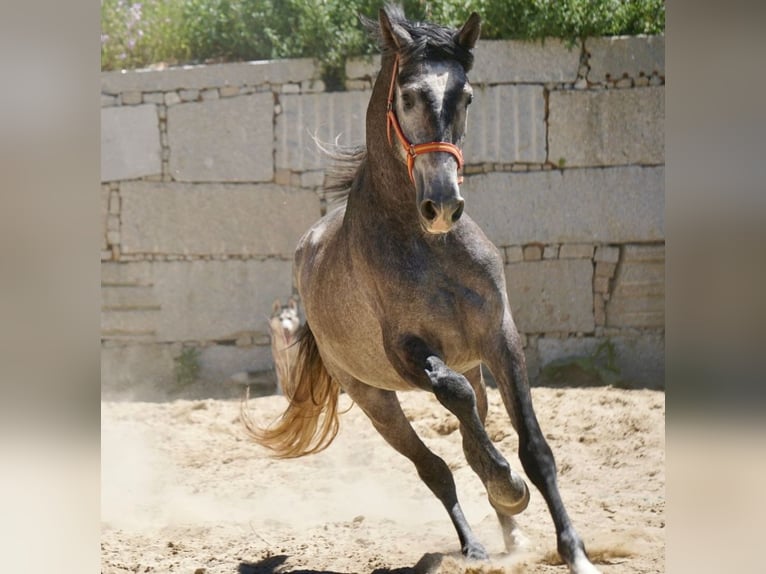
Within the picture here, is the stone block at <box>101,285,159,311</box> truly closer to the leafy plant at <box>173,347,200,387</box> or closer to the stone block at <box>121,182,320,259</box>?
the stone block at <box>121,182,320,259</box>

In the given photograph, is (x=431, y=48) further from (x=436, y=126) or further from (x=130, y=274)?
(x=130, y=274)

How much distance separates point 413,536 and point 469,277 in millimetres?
1936

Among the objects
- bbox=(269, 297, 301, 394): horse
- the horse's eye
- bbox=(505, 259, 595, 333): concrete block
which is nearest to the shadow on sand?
the horse's eye

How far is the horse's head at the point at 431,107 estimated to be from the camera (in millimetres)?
3133

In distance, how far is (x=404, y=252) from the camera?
3549mm

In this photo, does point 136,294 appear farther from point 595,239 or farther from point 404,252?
point 404,252

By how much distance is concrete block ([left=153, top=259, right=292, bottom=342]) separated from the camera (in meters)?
8.29

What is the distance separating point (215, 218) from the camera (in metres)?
8.33

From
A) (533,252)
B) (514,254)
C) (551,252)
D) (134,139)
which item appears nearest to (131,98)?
(134,139)

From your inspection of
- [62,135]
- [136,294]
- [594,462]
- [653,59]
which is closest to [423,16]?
[653,59]

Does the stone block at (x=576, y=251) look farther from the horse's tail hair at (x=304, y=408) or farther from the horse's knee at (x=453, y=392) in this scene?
the horse's knee at (x=453, y=392)

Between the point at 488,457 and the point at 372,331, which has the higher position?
the point at 372,331

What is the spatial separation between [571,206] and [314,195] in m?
2.21

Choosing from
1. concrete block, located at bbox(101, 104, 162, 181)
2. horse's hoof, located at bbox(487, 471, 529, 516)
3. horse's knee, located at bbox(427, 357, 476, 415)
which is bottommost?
horse's hoof, located at bbox(487, 471, 529, 516)
